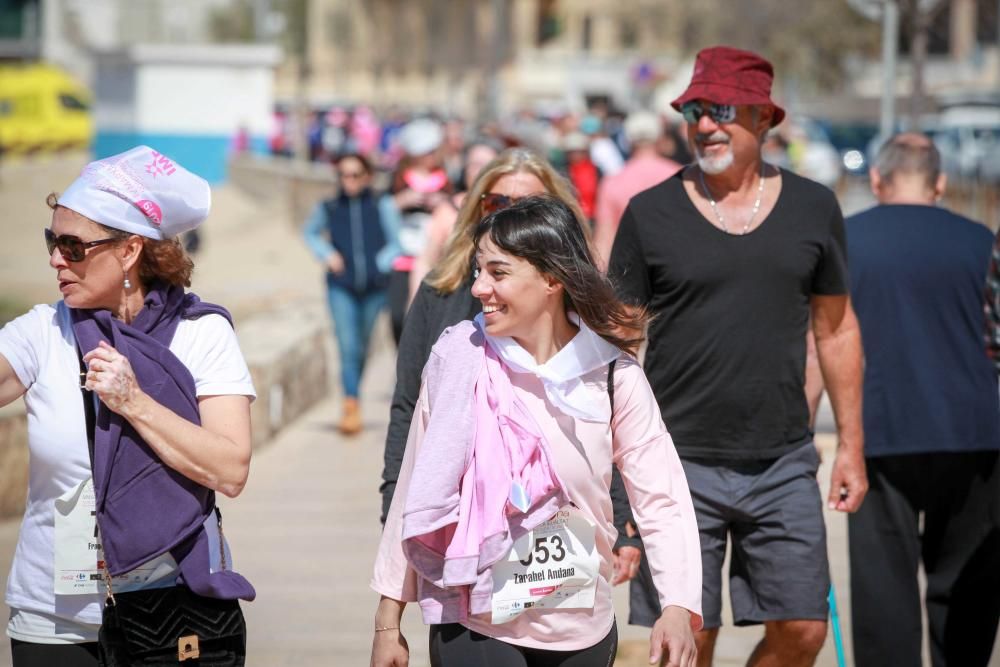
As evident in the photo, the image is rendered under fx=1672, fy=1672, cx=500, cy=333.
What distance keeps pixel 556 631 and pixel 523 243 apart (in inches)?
33.8

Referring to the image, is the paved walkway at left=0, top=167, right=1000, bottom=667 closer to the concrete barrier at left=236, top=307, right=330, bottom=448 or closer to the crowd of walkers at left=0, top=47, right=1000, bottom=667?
the concrete barrier at left=236, top=307, right=330, bottom=448

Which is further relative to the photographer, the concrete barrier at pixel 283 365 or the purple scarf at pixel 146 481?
the concrete barrier at pixel 283 365

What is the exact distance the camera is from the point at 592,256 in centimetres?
393

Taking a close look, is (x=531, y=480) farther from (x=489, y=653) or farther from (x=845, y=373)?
(x=845, y=373)

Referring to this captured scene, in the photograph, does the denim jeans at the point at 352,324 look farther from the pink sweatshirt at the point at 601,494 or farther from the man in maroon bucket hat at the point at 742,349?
the pink sweatshirt at the point at 601,494

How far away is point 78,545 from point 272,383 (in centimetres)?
757

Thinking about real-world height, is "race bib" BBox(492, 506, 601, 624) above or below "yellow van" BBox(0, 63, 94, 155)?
above

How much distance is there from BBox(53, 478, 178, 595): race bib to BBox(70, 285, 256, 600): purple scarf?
0.08m

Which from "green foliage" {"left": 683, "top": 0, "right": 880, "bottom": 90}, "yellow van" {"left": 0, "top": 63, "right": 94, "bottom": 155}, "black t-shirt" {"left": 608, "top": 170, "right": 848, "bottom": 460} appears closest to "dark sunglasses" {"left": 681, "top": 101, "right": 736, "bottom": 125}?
"black t-shirt" {"left": 608, "top": 170, "right": 848, "bottom": 460}

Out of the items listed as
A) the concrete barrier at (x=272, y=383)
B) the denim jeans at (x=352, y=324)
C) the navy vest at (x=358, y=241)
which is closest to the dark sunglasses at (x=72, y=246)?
the concrete barrier at (x=272, y=383)

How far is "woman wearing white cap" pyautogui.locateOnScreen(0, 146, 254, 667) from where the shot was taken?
344 centimetres

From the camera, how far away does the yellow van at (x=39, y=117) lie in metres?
41.8

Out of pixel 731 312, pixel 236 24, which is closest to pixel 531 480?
pixel 731 312

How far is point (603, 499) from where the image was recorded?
3.79 m
